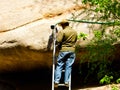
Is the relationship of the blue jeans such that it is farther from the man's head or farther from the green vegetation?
the man's head

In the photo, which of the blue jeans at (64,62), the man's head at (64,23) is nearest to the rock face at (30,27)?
the man's head at (64,23)

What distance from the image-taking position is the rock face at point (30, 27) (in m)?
8.84

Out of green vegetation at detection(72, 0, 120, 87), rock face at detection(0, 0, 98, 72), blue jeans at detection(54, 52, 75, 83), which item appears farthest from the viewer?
rock face at detection(0, 0, 98, 72)

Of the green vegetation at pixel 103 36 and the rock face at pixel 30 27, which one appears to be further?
the rock face at pixel 30 27

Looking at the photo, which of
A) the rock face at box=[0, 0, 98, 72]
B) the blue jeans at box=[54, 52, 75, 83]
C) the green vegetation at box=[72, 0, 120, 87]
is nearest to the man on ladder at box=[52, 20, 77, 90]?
the blue jeans at box=[54, 52, 75, 83]

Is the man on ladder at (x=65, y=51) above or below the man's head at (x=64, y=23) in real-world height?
below

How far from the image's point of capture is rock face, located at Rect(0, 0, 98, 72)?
8.84m

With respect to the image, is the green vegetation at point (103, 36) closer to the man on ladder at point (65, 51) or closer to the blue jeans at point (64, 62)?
the man on ladder at point (65, 51)

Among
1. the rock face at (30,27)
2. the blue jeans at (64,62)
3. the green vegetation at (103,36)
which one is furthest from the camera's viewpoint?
the rock face at (30,27)

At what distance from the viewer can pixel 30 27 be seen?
8961mm

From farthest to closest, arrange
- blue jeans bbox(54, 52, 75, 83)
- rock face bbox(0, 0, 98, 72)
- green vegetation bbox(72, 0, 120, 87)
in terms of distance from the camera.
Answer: rock face bbox(0, 0, 98, 72) < blue jeans bbox(54, 52, 75, 83) < green vegetation bbox(72, 0, 120, 87)

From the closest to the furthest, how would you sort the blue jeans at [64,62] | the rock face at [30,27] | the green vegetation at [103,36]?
1. the green vegetation at [103,36]
2. the blue jeans at [64,62]
3. the rock face at [30,27]

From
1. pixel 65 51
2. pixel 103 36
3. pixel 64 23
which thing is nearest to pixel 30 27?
pixel 64 23

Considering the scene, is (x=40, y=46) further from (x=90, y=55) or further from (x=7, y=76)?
(x=7, y=76)
